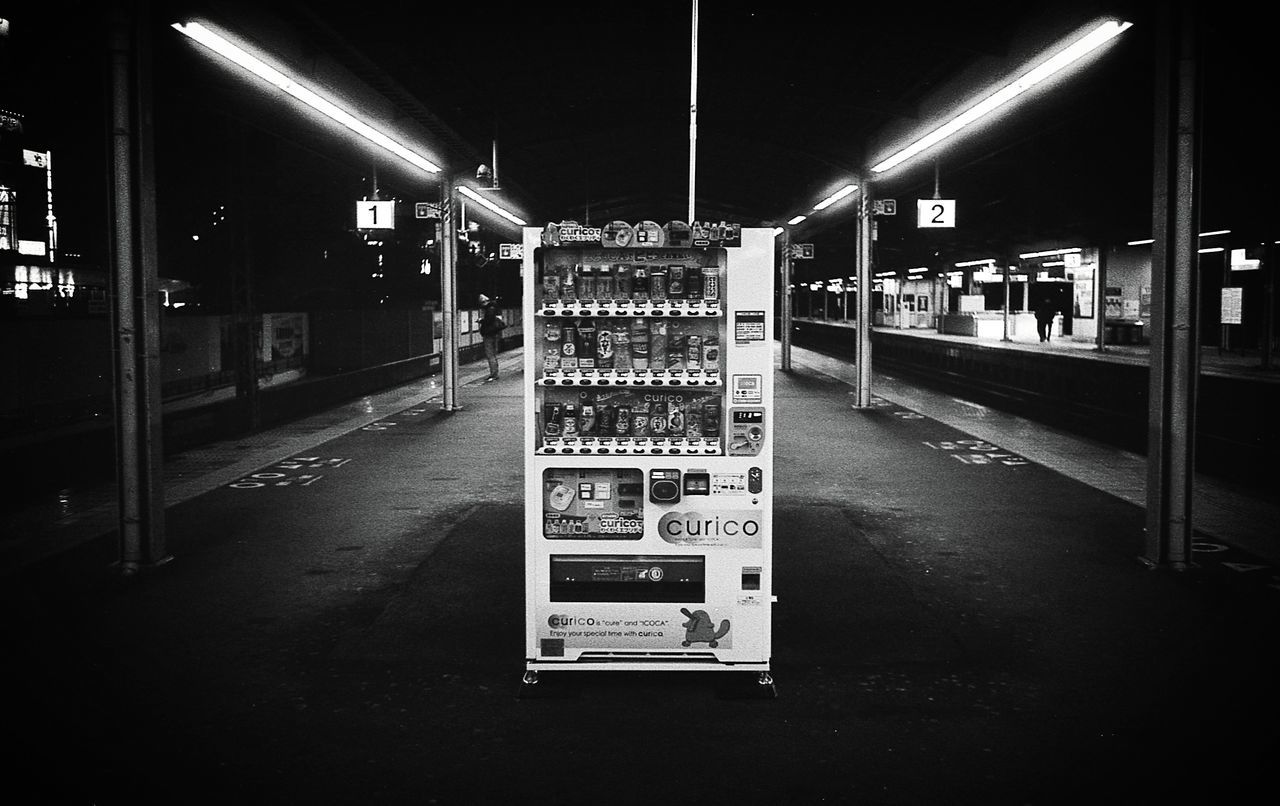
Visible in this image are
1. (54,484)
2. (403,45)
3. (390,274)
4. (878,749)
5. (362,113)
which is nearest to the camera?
(878,749)

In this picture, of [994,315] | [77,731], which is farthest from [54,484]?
[994,315]

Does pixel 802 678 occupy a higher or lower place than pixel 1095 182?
lower

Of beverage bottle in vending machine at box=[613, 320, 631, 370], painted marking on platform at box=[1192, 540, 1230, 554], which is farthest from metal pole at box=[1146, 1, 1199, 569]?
beverage bottle in vending machine at box=[613, 320, 631, 370]

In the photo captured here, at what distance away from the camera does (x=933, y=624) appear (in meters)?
6.75

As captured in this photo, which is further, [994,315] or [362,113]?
[994,315]

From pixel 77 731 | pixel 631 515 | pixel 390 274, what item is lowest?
pixel 77 731

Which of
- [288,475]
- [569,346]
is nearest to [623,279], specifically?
[569,346]

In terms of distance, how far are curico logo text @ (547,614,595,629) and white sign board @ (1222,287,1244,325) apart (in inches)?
910

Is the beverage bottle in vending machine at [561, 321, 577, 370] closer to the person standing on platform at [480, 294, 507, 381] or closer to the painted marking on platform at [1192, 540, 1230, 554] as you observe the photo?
the painted marking on platform at [1192, 540, 1230, 554]

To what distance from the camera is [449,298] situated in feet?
65.3

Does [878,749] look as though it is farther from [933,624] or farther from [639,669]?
[933,624]

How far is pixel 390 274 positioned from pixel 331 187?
10855mm

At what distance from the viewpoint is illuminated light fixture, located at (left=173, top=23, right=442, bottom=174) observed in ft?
33.4

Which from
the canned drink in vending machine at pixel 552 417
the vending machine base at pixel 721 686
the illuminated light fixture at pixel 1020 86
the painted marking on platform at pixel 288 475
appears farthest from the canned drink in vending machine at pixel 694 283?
the painted marking on platform at pixel 288 475
